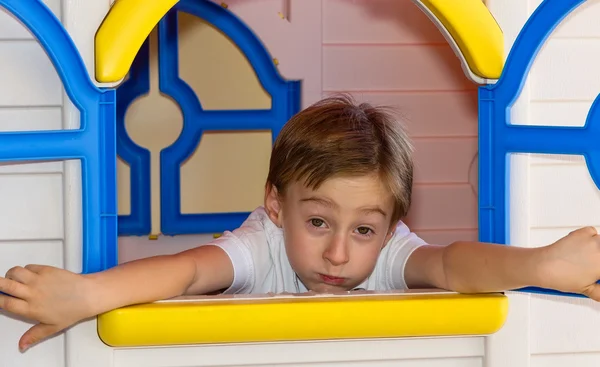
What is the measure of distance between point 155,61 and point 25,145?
1.27 meters

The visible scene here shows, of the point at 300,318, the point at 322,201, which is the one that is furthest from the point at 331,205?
the point at 300,318

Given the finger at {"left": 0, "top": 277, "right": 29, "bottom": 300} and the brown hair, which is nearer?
the finger at {"left": 0, "top": 277, "right": 29, "bottom": 300}

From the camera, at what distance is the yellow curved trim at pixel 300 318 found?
4.35 feet

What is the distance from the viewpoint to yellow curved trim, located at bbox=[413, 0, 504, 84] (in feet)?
4.69

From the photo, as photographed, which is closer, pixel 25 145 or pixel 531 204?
pixel 25 145

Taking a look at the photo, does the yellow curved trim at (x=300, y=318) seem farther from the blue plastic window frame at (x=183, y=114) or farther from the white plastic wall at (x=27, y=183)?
the blue plastic window frame at (x=183, y=114)

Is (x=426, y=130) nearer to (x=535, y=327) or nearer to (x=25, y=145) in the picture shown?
(x=535, y=327)

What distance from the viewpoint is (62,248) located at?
1410mm

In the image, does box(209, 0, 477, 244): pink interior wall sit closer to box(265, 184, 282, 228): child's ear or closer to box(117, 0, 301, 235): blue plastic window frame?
box(117, 0, 301, 235): blue plastic window frame

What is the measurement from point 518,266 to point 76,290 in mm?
623

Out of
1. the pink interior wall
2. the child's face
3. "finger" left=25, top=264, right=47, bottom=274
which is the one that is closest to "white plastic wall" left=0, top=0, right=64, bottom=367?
"finger" left=25, top=264, right=47, bottom=274

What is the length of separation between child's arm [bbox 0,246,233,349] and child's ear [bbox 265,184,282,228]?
0.34 metres

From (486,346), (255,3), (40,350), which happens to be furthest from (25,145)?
(255,3)

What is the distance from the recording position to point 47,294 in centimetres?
127
